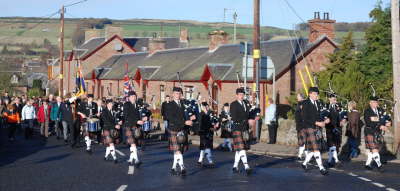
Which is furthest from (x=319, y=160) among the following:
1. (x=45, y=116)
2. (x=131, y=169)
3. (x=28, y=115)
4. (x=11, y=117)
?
(x=45, y=116)

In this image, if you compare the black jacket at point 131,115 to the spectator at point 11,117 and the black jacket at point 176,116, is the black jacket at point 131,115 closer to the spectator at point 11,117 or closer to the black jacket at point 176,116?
the black jacket at point 176,116

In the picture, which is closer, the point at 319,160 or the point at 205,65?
the point at 319,160

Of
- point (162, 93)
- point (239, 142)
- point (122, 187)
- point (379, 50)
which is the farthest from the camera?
point (162, 93)

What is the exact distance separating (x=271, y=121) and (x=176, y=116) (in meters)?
10.3

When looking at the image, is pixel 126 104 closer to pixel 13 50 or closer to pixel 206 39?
pixel 206 39

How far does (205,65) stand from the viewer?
41.7m

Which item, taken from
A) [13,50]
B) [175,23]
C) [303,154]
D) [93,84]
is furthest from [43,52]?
[303,154]

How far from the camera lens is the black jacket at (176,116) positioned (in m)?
15.8

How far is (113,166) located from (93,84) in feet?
158

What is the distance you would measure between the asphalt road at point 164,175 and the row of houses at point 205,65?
994 centimetres

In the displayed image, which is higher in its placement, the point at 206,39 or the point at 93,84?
the point at 206,39

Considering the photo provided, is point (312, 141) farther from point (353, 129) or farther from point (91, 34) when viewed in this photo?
point (91, 34)

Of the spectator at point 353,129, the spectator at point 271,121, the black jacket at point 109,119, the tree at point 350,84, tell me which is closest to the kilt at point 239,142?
the black jacket at point 109,119

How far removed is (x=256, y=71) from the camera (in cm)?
2664
